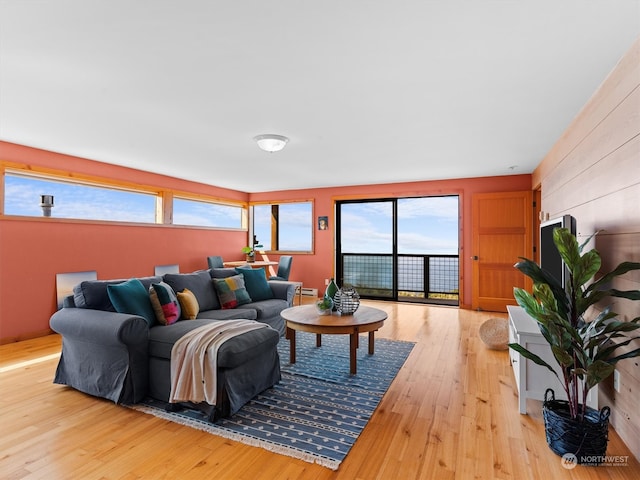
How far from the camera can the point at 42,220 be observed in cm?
439

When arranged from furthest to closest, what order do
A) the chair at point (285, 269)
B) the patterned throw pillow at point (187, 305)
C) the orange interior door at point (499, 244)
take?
the chair at point (285, 269), the orange interior door at point (499, 244), the patterned throw pillow at point (187, 305)

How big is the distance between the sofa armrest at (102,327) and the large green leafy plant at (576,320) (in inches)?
104

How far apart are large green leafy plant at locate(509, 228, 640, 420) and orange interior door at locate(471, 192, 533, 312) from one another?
4.02 meters

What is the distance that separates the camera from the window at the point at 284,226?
786 centimetres

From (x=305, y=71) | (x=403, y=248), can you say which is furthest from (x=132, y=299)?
(x=403, y=248)

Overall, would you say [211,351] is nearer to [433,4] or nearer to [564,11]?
[433,4]

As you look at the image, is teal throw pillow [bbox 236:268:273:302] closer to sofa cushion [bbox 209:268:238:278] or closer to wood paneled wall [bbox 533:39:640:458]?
sofa cushion [bbox 209:268:238:278]

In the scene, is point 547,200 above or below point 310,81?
below

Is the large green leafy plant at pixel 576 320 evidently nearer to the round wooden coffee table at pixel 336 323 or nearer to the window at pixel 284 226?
the round wooden coffee table at pixel 336 323

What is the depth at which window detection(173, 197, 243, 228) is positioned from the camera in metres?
6.51

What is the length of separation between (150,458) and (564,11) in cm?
328

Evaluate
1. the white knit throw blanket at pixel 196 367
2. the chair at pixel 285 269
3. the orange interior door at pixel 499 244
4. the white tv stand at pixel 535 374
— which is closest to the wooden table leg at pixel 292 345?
the white knit throw blanket at pixel 196 367

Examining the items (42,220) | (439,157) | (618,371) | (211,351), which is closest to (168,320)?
(211,351)

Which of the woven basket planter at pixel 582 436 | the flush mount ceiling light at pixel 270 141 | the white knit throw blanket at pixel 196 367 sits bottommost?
the woven basket planter at pixel 582 436
